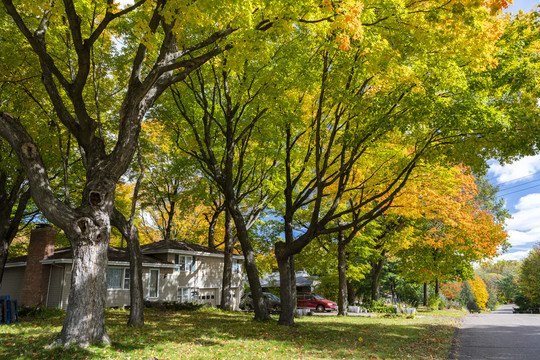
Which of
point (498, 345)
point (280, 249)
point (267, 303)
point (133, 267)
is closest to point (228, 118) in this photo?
point (280, 249)

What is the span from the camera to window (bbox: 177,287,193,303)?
26309mm

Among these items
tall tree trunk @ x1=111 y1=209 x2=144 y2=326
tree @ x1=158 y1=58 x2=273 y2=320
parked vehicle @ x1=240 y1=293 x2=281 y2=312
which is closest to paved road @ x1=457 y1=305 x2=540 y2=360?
tree @ x1=158 y1=58 x2=273 y2=320

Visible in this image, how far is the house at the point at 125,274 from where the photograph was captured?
64.0 feet

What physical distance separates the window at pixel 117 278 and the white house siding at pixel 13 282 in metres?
5.88

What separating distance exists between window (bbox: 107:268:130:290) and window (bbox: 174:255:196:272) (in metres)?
3.95

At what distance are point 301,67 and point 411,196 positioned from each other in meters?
8.66

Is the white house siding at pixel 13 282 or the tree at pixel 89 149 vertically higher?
the tree at pixel 89 149

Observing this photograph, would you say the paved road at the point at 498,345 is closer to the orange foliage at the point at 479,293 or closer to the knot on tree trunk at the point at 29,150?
the knot on tree trunk at the point at 29,150

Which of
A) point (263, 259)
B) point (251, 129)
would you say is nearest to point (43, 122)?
point (251, 129)

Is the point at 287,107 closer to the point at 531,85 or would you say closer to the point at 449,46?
the point at 449,46

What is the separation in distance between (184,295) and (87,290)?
68.0 feet

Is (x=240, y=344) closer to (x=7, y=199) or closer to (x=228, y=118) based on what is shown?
(x=228, y=118)

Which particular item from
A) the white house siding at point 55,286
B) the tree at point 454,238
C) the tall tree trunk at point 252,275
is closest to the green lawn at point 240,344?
the tall tree trunk at point 252,275

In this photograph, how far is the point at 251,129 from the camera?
1506 centimetres
